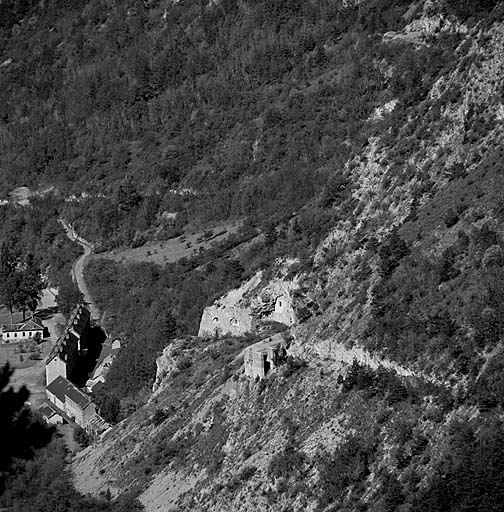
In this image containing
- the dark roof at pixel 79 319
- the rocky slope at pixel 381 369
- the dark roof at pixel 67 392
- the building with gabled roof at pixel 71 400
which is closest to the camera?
the rocky slope at pixel 381 369

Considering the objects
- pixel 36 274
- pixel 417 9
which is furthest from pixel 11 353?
pixel 417 9

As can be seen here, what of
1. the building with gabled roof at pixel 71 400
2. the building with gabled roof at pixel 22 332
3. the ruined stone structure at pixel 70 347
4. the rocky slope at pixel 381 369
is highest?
the building with gabled roof at pixel 22 332

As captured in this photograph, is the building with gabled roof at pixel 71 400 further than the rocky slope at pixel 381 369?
Yes

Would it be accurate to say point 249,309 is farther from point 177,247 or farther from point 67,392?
point 177,247

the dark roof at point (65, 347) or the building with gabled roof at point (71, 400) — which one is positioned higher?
the dark roof at point (65, 347)

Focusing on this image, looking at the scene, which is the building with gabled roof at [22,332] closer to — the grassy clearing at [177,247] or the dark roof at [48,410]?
the grassy clearing at [177,247]

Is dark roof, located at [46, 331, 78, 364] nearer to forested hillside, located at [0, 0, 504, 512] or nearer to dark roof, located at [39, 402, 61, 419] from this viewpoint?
forested hillside, located at [0, 0, 504, 512]

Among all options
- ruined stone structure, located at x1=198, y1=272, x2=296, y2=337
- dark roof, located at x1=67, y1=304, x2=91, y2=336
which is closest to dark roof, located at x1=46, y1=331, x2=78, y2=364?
dark roof, located at x1=67, y1=304, x2=91, y2=336

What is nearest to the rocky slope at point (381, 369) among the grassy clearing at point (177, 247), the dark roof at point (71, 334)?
the dark roof at point (71, 334)
